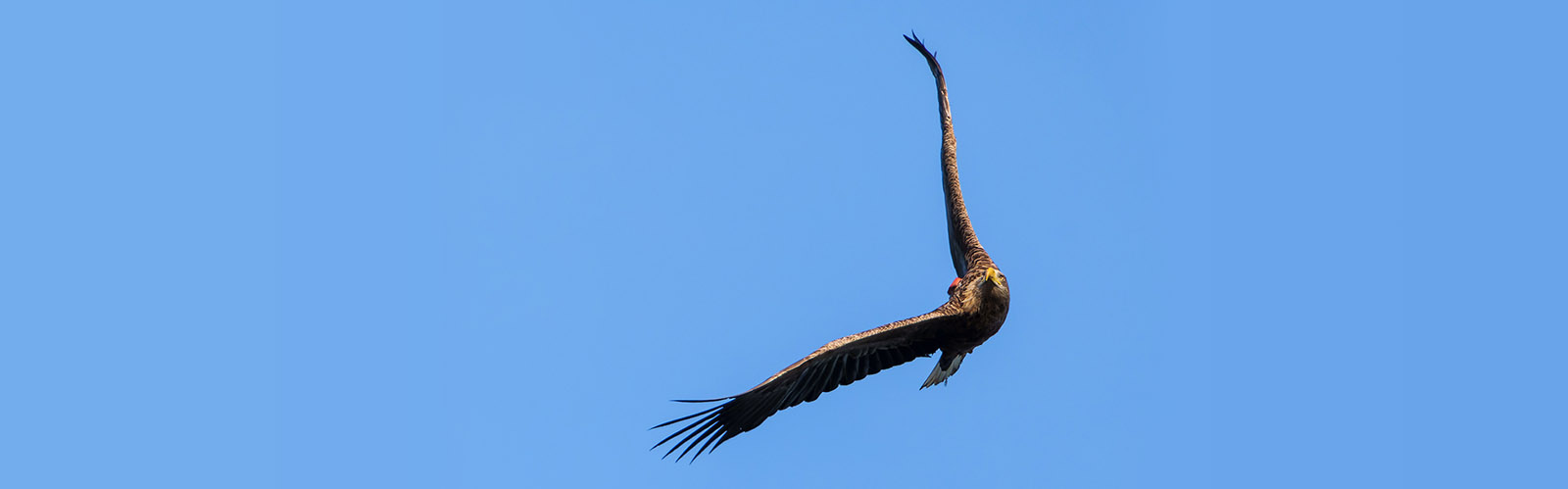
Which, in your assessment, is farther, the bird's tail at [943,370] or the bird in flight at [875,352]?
the bird's tail at [943,370]

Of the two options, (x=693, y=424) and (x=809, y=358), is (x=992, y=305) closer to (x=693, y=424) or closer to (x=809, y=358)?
(x=809, y=358)

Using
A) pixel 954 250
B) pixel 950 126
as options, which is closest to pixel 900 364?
pixel 954 250

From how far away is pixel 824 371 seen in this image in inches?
861

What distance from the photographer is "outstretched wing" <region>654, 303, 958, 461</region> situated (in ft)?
69.6

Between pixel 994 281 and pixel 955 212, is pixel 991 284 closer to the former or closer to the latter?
pixel 994 281

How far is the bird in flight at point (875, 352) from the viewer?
69.7 feet

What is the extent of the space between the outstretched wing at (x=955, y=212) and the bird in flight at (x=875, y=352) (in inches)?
16.4

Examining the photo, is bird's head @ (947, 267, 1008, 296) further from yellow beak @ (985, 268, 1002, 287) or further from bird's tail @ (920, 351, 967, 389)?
bird's tail @ (920, 351, 967, 389)

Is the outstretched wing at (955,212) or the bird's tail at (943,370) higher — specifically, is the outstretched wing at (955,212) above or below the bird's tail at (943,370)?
above

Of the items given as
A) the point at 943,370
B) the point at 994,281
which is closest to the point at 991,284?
the point at 994,281

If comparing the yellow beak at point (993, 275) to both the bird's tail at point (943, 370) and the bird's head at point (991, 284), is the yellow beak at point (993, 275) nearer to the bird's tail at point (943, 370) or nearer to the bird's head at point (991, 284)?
the bird's head at point (991, 284)

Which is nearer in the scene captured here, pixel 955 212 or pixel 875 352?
pixel 875 352

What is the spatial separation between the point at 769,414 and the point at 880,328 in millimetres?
1852

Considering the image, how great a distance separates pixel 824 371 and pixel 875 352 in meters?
0.88
